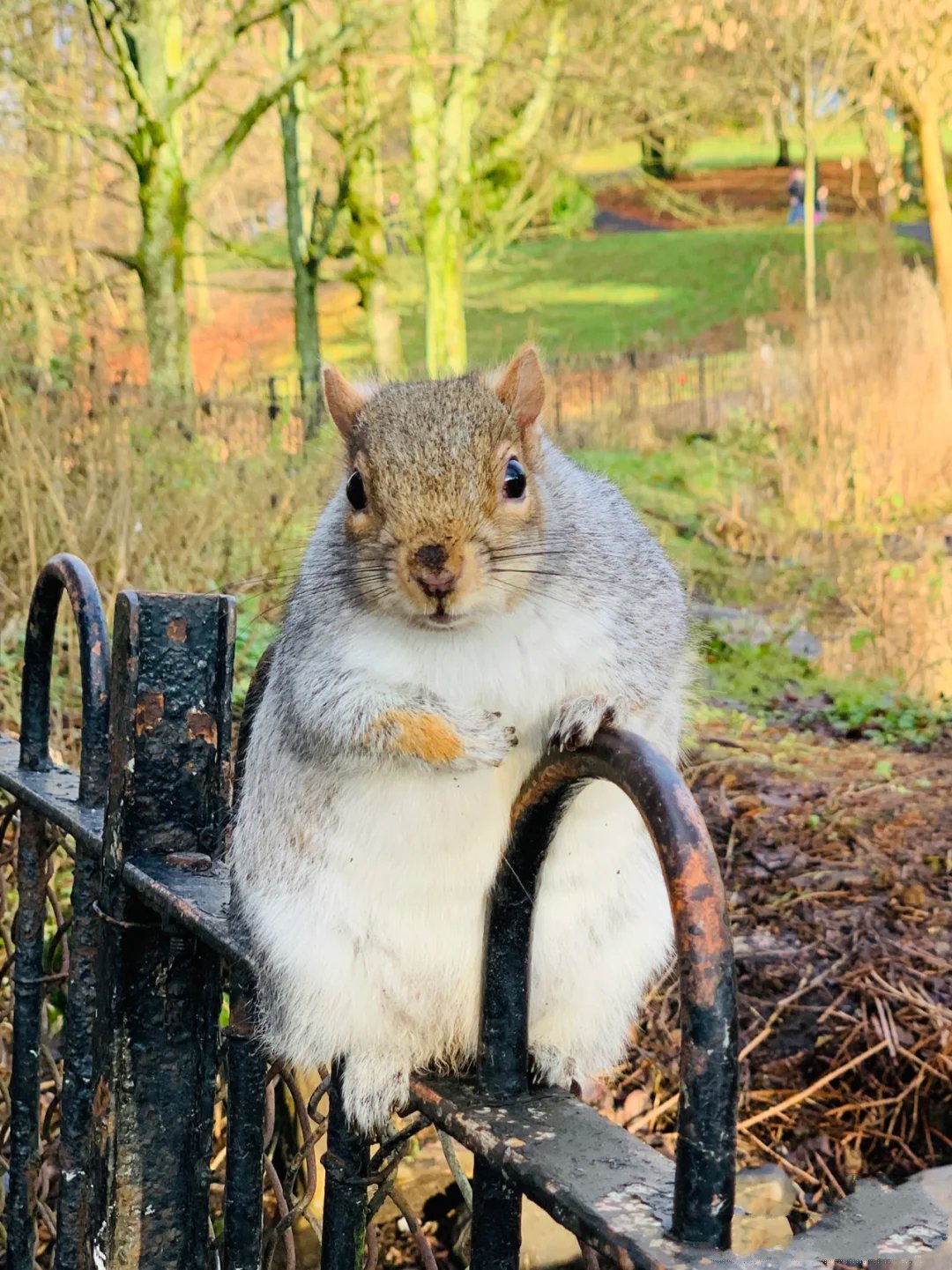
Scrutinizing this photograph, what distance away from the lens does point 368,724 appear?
1032 mm

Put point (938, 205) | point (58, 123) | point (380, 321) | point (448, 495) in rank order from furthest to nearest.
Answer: point (380, 321)
point (938, 205)
point (58, 123)
point (448, 495)

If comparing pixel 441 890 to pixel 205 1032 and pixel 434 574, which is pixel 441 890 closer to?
pixel 434 574

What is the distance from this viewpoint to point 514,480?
1.24 metres

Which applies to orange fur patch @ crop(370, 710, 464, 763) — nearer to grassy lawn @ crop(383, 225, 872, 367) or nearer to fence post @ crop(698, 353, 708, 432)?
fence post @ crop(698, 353, 708, 432)

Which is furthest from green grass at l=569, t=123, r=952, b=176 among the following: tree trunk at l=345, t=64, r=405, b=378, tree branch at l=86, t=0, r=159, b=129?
tree branch at l=86, t=0, r=159, b=129

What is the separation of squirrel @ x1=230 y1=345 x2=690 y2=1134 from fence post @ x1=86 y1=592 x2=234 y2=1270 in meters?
0.07

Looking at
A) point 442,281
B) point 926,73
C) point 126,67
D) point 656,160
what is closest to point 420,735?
point 126,67

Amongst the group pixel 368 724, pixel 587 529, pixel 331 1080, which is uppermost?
pixel 587 529

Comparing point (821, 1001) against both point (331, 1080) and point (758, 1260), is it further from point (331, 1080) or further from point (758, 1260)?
point (758, 1260)

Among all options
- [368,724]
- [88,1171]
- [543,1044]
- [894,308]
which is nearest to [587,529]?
[368,724]

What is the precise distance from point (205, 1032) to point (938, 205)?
12.3 metres

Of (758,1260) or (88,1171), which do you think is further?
(88,1171)

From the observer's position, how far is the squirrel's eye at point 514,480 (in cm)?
123

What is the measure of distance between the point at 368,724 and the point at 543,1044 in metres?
0.30
